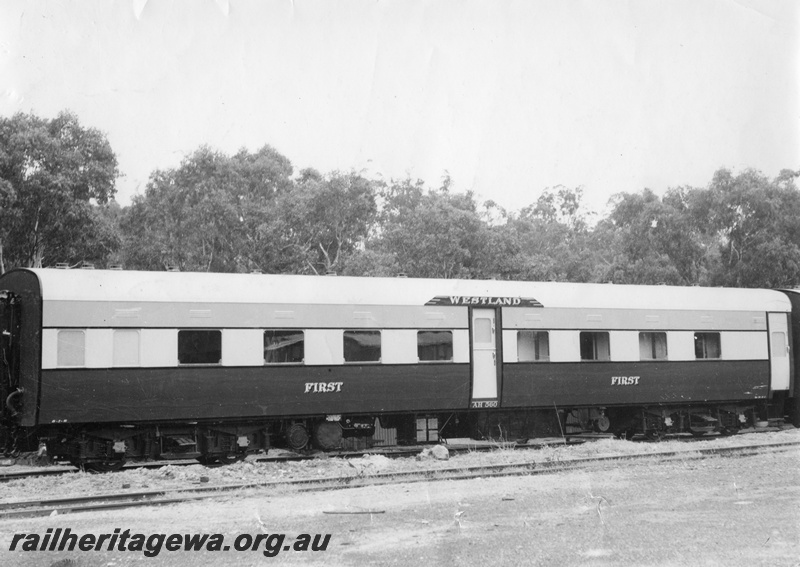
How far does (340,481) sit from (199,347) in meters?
3.43

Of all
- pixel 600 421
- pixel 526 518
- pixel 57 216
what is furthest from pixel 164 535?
pixel 57 216

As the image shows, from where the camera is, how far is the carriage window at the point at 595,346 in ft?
55.1

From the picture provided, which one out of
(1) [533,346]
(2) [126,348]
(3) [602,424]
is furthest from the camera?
(3) [602,424]

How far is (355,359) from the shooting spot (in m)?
15.1

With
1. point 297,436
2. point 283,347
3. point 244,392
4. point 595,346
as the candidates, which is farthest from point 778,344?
point 244,392

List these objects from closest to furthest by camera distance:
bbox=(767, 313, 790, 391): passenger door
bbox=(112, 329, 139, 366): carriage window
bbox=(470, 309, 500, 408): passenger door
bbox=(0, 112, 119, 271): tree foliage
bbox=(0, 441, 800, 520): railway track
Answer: bbox=(0, 441, 800, 520): railway track < bbox=(112, 329, 139, 366): carriage window < bbox=(470, 309, 500, 408): passenger door < bbox=(767, 313, 790, 391): passenger door < bbox=(0, 112, 119, 271): tree foliage

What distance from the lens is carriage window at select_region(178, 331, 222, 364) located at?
13.9 meters

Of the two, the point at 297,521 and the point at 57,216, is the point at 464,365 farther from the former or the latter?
the point at 57,216

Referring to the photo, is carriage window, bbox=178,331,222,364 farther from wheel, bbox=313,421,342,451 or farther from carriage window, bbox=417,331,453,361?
carriage window, bbox=417,331,453,361

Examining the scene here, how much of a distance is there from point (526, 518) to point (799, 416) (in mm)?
12364

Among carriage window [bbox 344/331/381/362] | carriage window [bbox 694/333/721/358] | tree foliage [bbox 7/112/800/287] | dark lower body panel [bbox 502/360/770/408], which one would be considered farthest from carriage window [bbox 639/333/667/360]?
tree foliage [bbox 7/112/800/287]

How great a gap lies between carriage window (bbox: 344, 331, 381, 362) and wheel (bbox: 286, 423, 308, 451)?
Result: 1491mm

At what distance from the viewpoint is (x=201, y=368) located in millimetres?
14008

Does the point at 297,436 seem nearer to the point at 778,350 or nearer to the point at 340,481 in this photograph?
the point at 340,481
